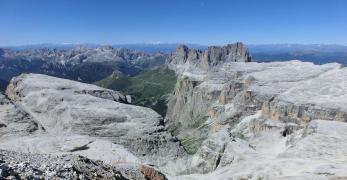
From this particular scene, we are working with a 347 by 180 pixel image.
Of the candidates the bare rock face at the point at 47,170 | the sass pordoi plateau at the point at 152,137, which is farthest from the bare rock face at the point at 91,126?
the bare rock face at the point at 47,170

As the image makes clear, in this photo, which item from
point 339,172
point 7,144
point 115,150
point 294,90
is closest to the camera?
point 339,172

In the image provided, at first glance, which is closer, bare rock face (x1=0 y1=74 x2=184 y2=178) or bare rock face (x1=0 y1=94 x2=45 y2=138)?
bare rock face (x1=0 y1=74 x2=184 y2=178)

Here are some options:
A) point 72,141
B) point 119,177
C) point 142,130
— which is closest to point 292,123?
point 142,130

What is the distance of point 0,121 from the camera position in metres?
113

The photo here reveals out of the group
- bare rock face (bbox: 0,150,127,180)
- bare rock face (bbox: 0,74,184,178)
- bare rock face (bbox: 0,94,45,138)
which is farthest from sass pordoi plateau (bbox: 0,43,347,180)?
bare rock face (bbox: 0,150,127,180)

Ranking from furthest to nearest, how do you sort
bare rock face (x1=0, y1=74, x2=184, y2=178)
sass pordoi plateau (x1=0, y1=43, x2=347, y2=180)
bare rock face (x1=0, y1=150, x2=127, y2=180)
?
bare rock face (x1=0, y1=74, x2=184, y2=178)
sass pordoi plateau (x1=0, y1=43, x2=347, y2=180)
bare rock face (x1=0, y1=150, x2=127, y2=180)

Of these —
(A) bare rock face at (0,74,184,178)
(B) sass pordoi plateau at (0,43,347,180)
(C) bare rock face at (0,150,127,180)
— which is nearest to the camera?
(C) bare rock face at (0,150,127,180)

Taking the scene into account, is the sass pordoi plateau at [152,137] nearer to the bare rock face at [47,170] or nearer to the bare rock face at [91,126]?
the bare rock face at [91,126]

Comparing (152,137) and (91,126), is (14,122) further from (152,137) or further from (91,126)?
(152,137)

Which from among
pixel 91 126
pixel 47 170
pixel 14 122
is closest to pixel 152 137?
pixel 91 126

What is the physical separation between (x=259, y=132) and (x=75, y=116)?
81.9 m

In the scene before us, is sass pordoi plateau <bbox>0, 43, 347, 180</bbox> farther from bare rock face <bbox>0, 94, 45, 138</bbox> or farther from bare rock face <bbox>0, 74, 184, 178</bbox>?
bare rock face <bbox>0, 74, 184, 178</bbox>

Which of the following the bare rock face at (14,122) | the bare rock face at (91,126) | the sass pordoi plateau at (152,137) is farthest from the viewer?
the bare rock face at (14,122)

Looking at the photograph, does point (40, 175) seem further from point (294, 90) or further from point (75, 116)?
point (294, 90)
